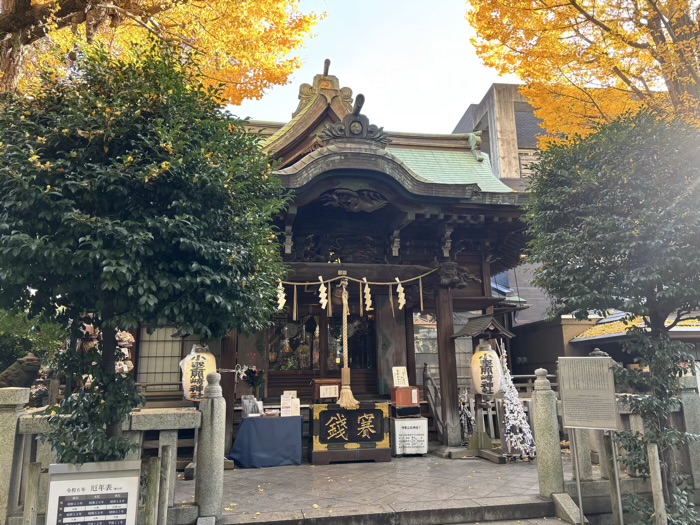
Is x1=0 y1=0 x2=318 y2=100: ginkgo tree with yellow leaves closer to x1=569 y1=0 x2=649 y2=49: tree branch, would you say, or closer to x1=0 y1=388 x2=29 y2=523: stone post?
x1=0 y1=388 x2=29 y2=523: stone post

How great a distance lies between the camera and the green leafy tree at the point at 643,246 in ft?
18.7

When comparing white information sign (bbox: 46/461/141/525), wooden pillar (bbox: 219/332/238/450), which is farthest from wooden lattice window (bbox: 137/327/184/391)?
white information sign (bbox: 46/461/141/525)

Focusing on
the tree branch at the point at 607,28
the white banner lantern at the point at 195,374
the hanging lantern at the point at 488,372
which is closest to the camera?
the white banner lantern at the point at 195,374

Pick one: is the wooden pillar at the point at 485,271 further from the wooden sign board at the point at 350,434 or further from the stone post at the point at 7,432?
the stone post at the point at 7,432

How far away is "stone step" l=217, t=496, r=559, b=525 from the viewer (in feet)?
18.9

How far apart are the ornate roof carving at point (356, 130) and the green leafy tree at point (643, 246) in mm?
4893

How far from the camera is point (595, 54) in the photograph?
43.2 ft

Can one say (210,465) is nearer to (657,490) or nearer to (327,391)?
(327,391)

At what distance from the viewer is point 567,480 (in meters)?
6.45

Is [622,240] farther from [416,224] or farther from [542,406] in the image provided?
[416,224]

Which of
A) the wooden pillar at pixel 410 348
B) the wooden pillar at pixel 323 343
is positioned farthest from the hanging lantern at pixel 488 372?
the wooden pillar at pixel 323 343

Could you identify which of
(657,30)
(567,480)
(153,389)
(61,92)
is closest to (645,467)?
(567,480)

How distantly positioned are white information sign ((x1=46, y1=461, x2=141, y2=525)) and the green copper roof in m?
11.4

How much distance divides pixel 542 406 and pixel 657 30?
11231mm
